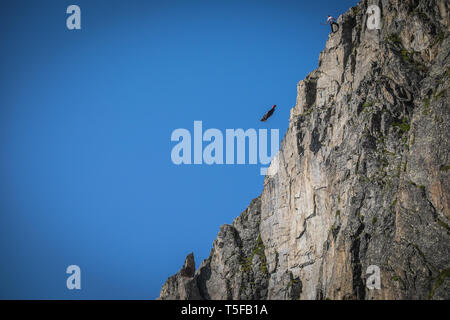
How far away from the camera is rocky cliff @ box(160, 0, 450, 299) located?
80.5m

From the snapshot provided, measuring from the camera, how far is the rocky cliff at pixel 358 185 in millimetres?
80500

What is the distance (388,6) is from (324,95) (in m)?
17.7

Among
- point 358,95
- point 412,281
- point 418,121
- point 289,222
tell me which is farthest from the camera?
point 289,222

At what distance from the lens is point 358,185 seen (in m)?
93.2

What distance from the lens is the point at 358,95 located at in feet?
336

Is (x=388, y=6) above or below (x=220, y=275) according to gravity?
above

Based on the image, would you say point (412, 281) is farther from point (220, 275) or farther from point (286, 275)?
point (220, 275)

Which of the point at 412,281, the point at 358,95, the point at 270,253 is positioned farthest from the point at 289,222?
the point at 412,281

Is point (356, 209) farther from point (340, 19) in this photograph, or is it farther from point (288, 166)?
point (340, 19)

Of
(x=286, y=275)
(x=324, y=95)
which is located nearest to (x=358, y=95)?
(x=324, y=95)

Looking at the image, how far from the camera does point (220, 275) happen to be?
115 meters

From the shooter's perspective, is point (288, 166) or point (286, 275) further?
point (288, 166)

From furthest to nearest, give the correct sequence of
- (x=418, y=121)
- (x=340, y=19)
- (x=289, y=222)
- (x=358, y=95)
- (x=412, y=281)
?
(x=340, y=19), (x=289, y=222), (x=358, y=95), (x=418, y=121), (x=412, y=281)

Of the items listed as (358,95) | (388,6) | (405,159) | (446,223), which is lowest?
(446,223)
